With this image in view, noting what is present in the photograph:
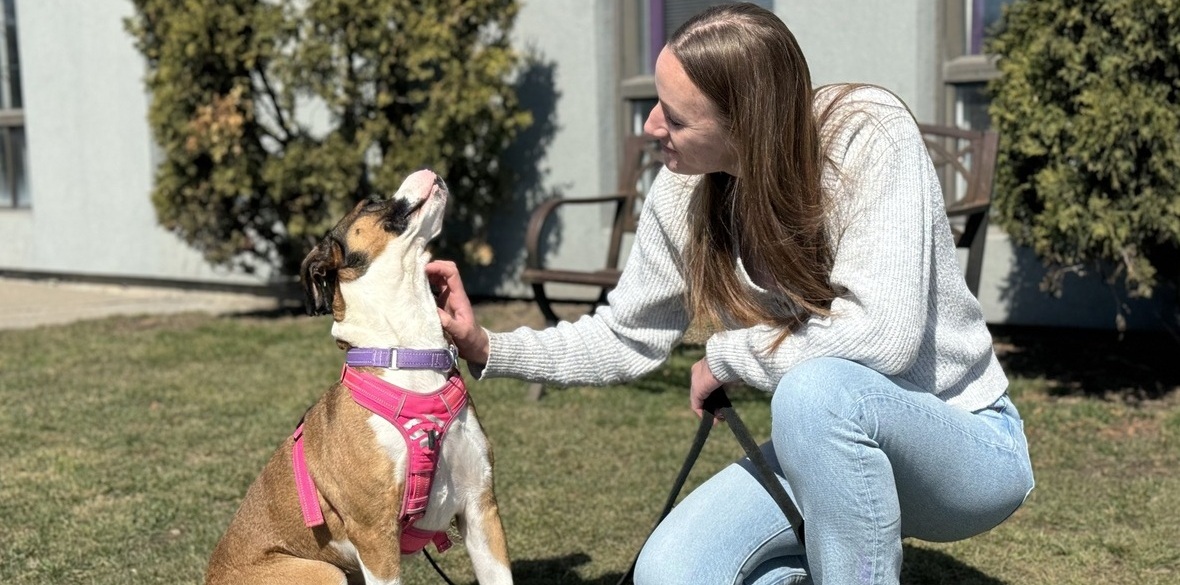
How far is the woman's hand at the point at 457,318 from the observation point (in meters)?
3.18

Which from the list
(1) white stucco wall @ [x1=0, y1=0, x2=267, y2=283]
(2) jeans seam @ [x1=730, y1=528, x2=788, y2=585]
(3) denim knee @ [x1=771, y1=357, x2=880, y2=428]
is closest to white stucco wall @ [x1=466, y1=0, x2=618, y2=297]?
(1) white stucco wall @ [x1=0, y1=0, x2=267, y2=283]

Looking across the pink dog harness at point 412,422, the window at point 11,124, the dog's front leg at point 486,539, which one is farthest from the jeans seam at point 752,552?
the window at point 11,124

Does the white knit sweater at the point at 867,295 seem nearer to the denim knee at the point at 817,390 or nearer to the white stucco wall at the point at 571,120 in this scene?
the denim knee at the point at 817,390

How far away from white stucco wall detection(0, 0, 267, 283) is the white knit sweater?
8.44 m

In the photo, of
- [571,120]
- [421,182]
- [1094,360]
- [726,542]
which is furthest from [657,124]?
[571,120]

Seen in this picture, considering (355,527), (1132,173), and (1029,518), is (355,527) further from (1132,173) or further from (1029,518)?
(1132,173)

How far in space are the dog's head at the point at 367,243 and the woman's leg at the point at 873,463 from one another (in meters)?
1.04

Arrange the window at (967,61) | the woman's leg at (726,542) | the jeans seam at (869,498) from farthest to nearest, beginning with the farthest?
the window at (967,61) → the woman's leg at (726,542) → the jeans seam at (869,498)

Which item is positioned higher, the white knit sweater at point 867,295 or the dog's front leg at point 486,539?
the white knit sweater at point 867,295

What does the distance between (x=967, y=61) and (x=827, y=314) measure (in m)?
4.73

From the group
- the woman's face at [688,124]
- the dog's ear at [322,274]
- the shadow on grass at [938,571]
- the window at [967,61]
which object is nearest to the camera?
the woman's face at [688,124]

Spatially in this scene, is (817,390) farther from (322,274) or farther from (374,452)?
(322,274)

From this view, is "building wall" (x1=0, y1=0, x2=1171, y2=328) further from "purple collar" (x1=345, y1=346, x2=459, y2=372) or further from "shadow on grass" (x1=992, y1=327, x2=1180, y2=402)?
"purple collar" (x1=345, y1=346, x2=459, y2=372)

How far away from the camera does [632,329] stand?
10.9 feet
